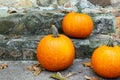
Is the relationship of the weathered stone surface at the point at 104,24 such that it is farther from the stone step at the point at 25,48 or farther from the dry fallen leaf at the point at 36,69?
the dry fallen leaf at the point at 36,69

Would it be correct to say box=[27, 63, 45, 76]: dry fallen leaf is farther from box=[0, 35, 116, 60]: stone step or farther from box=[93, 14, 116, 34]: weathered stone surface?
box=[93, 14, 116, 34]: weathered stone surface

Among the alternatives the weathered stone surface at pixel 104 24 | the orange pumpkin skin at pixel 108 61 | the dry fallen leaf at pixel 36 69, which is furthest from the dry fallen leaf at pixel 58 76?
the weathered stone surface at pixel 104 24

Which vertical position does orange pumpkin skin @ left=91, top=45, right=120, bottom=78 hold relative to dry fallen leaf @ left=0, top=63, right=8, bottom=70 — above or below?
above

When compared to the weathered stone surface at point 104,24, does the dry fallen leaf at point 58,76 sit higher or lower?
lower

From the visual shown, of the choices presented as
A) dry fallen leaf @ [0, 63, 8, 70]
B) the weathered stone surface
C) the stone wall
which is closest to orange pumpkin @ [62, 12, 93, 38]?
the stone wall

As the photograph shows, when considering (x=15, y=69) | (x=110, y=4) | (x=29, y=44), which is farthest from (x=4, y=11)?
(x=110, y=4)
